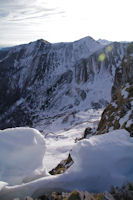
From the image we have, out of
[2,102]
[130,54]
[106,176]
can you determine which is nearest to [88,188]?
[106,176]

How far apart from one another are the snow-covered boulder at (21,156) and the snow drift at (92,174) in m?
0.75

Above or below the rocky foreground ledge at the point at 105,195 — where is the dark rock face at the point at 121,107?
above

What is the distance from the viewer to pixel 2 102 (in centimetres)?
11488

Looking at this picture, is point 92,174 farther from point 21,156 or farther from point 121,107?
point 121,107

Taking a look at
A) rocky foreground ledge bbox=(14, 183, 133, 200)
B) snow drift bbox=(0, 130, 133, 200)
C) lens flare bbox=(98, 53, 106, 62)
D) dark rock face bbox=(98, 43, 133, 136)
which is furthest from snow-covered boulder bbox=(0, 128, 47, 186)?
lens flare bbox=(98, 53, 106, 62)

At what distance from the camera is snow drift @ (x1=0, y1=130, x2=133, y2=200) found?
3.81 m

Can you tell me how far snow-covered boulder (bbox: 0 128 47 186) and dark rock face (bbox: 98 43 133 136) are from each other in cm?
398

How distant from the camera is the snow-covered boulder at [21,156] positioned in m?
4.66

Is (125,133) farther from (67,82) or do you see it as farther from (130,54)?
(67,82)

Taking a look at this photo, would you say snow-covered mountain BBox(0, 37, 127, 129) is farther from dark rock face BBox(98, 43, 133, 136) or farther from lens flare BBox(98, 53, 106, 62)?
dark rock face BBox(98, 43, 133, 136)

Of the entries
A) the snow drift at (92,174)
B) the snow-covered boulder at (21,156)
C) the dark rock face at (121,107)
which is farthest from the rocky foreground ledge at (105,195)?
the dark rock face at (121,107)

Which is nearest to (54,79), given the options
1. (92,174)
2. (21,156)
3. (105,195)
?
(21,156)

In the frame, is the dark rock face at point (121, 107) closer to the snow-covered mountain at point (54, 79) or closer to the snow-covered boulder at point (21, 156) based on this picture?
the snow-covered boulder at point (21, 156)

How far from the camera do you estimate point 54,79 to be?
103 metres
